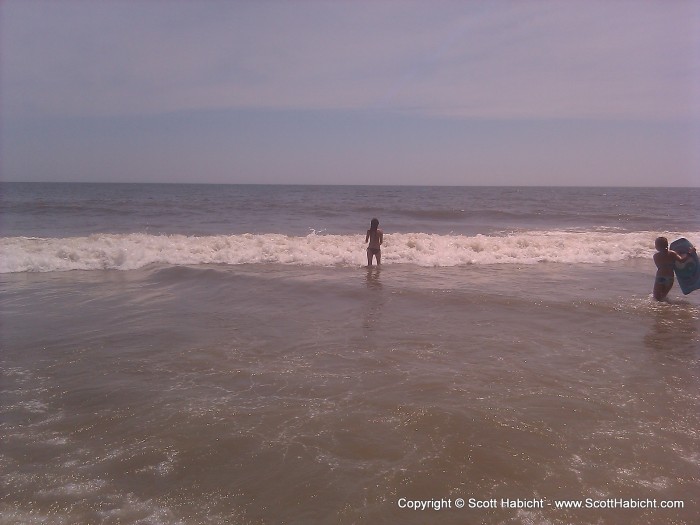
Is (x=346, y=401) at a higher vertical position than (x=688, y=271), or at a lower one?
lower

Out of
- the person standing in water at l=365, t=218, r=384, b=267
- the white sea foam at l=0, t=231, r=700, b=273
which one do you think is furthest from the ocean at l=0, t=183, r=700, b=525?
the person standing in water at l=365, t=218, r=384, b=267

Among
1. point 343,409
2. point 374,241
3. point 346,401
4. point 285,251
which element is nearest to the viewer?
point 343,409

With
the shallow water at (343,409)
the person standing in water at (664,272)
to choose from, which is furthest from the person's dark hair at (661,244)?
the shallow water at (343,409)

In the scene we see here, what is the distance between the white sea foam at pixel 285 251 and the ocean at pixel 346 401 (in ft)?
5.30

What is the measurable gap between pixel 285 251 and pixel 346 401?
10.9 m

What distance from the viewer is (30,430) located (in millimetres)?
4547

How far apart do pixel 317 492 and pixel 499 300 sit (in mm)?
6754

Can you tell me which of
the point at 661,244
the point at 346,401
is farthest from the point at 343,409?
the point at 661,244

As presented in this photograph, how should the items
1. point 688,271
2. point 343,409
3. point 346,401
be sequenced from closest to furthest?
point 343,409, point 346,401, point 688,271

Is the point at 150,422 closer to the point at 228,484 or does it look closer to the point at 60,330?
the point at 228,484

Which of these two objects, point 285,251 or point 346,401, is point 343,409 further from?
point 285,251

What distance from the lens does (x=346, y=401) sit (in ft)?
16.8

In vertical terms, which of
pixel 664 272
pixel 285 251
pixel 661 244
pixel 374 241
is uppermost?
pixel 661 244

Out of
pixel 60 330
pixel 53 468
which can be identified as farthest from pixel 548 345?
pixel 60 330
